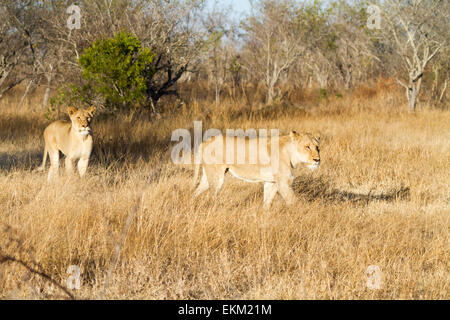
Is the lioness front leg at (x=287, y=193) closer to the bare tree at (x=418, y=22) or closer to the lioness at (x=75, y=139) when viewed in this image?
the lioness at (x=75, y=139)

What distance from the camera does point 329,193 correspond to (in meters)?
6.49

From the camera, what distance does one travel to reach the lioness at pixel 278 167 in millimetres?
5051

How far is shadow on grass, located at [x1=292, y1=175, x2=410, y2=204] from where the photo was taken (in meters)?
6.23

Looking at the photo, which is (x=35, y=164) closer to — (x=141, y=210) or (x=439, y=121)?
(x=141, y=210)

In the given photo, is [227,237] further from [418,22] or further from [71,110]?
[418,22]

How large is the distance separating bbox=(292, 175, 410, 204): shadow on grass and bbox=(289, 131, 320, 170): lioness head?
1068 millimetres

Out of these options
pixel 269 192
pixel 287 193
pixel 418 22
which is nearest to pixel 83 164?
pixel 269 192

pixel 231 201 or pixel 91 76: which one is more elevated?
pixel 91 76

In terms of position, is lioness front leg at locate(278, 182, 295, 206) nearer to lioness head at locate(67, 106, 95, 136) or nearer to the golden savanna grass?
the golden savanna grass

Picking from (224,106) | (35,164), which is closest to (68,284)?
(35,164)

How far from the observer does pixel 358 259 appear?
379cm

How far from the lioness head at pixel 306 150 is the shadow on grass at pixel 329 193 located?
107cm

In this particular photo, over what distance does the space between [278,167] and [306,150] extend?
0.35 meters
